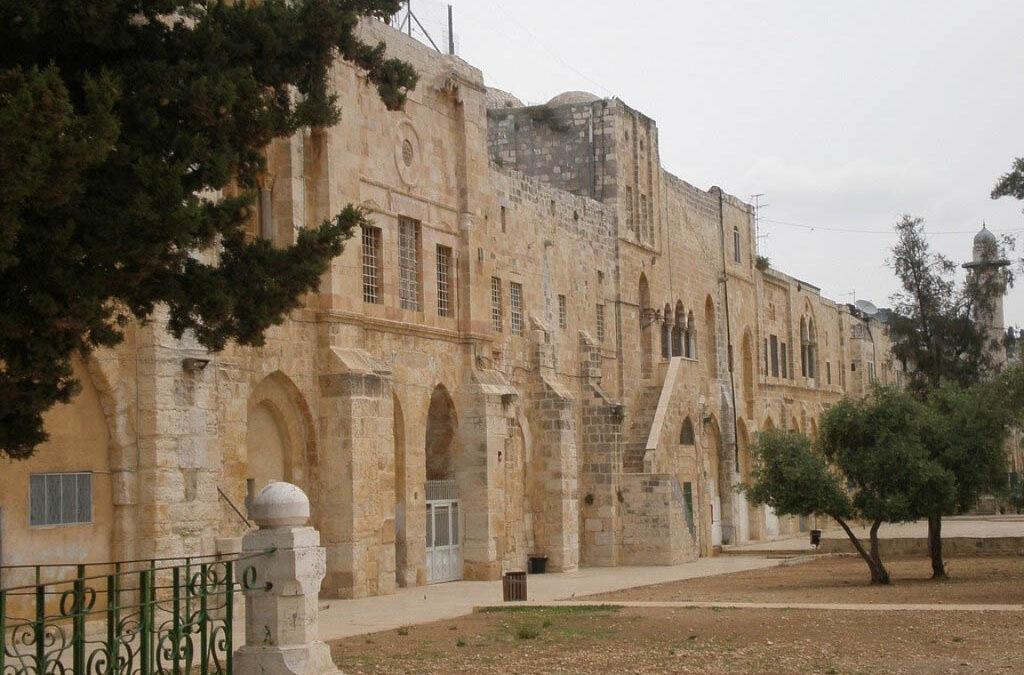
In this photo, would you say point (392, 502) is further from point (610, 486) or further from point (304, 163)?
point (610, 486)

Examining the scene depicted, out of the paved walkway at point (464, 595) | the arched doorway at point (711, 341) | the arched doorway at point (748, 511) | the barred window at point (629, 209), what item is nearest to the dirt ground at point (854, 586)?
the paved walkway at point (464, 595)

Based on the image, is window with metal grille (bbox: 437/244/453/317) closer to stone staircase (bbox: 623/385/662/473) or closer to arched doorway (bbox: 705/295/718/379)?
stone staircase (bbox: 623/385/662/473)

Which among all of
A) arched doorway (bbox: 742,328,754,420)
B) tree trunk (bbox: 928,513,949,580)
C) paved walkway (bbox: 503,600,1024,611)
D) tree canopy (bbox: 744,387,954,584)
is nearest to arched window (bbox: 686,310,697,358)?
arched doorway (bbox: 742,328,754,420)

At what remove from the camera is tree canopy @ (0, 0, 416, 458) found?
32.0ft

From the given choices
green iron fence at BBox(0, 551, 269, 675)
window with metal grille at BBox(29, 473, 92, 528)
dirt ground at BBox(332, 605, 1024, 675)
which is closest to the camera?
green iron fence at BBox(0, 551, 269, 675)

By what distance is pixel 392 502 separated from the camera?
23.1 meters

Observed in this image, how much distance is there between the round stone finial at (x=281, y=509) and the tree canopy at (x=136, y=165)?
197cm

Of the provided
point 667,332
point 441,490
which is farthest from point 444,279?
point 667,332

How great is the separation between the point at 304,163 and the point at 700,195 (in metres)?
22.3

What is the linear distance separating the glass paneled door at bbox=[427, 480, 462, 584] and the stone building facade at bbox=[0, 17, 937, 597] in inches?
2.2

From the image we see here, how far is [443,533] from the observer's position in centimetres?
2622

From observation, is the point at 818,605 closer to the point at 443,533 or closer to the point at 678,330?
the point at 443,533

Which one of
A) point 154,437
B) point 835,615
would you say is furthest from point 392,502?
point 835,615

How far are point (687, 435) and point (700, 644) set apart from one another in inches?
833
